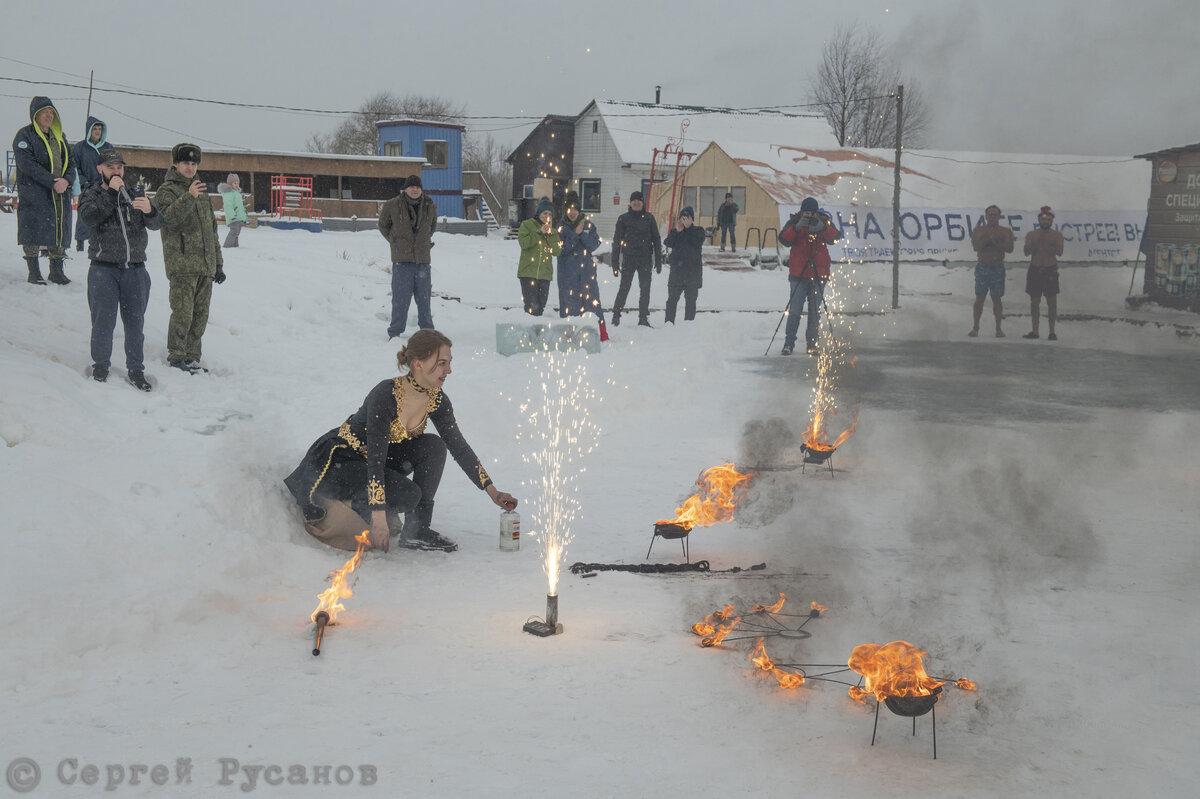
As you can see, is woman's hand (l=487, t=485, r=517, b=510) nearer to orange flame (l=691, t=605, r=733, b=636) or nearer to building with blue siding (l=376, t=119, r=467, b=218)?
orange flame (l=691, t=605, r=733, b=636)

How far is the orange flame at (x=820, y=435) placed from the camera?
7.72m

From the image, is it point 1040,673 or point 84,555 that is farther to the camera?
point 84,555

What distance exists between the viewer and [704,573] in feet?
18.0

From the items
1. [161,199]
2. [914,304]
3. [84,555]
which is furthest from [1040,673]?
[914,304]

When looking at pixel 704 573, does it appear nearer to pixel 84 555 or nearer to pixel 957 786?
pixel 957 786

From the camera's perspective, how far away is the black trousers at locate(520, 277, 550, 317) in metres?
15.0

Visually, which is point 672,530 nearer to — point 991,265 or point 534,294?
point 534,294

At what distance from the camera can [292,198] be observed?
33.1 meters

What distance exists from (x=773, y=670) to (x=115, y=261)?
19.5 ft

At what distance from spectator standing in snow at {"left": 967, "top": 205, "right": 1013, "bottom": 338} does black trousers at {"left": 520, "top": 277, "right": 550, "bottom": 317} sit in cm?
678

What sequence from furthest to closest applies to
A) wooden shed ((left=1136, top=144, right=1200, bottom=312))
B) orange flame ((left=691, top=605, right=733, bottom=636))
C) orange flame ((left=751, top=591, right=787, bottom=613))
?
wooden shed ((left=1136, top=144, right=1200, bottom=312)) → orange flame ((left=751, top=591, right=787, bottom=613)) → orange flame ((left=691, top=605, right=733, bottom=636))

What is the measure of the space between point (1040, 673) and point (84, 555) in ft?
13.9

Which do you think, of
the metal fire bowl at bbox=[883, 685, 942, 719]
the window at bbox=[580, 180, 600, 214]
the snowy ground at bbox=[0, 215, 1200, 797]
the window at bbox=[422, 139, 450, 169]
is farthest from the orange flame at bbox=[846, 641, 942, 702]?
the window at bbox=[580, 180, 600, 214]

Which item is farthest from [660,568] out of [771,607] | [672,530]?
[771,607]
